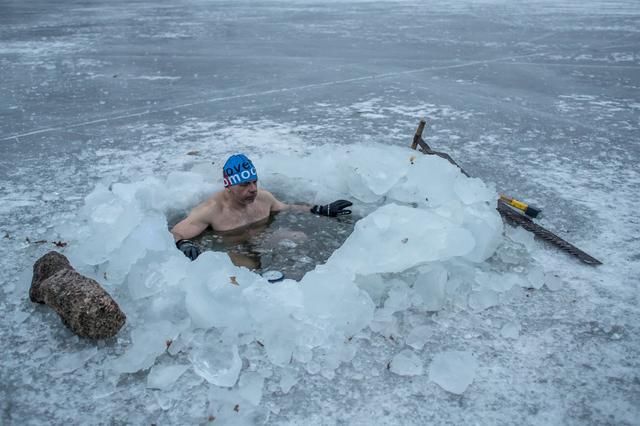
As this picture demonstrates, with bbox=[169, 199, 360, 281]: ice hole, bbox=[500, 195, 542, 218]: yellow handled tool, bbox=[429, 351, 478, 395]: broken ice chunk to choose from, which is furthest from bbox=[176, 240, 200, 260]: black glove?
bbox=[500, 195, 542, 218]: yellow handled tool

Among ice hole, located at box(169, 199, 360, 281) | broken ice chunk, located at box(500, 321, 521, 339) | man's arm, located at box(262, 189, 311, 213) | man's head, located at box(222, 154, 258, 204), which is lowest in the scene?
ice hole, located at box(169, 199, 360, 281)

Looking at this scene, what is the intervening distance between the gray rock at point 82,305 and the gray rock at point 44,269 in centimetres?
5

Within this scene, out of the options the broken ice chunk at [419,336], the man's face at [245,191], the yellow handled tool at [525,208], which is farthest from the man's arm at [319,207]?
the broken ice chunk at [419,336]

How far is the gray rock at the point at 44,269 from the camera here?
3080mm

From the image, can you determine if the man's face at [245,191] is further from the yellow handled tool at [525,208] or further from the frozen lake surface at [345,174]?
the yellow handled tool at [525,208]

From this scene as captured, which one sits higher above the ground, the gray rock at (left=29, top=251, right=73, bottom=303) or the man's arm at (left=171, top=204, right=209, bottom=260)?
the gray rock at (left=29, top=251, right=73, bottom=303)

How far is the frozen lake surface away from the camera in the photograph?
2.52 metres

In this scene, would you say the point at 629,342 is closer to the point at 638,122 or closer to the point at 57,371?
the point at 57,371

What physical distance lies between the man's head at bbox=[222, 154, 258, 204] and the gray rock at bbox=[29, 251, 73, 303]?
56.7 inches

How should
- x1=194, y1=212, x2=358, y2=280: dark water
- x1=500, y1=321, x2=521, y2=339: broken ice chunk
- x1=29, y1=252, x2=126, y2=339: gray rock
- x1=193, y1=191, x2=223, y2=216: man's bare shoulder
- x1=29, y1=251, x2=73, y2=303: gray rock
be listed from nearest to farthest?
x1=29, y1=252, x2=126, y2=339: gray rock, x1=500, y1=321, x2=521, y2=339: broken ice chunk, x1=29, y1=251, x2=73, y2=303: gray rock, x1=194, y1=212, x2=358, y2=280: dark water, x1=193, y1=191, x2=223, y2=216: man's bare shoulder

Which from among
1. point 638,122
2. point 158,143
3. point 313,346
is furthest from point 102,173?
point 638,122

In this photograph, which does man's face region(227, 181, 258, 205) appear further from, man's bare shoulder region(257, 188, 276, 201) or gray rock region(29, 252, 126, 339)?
gray rock region(29, 252, 126, 339)

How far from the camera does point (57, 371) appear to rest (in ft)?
8.66

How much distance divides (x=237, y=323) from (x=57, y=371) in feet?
2.94
